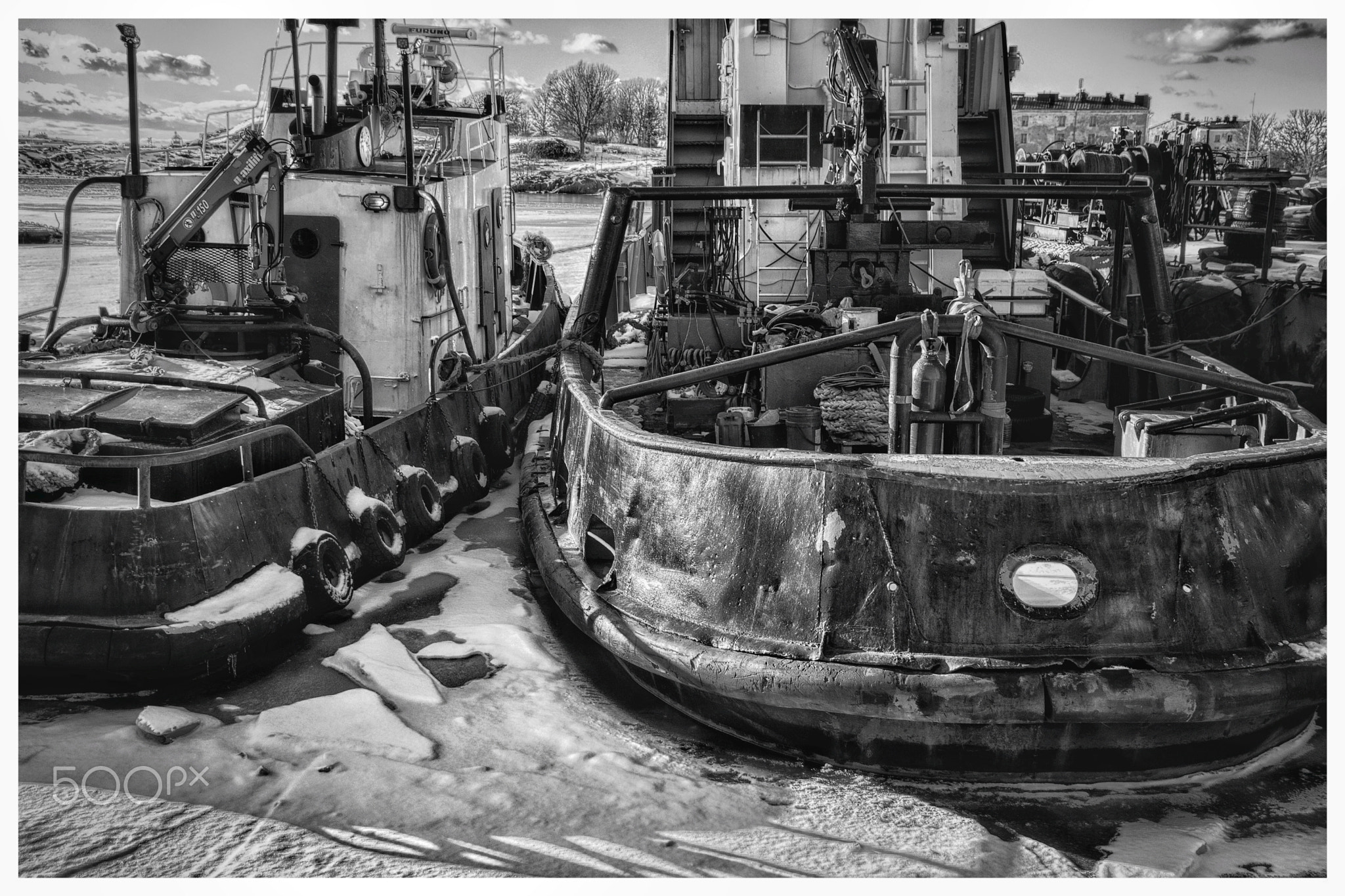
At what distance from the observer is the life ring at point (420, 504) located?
7402mm

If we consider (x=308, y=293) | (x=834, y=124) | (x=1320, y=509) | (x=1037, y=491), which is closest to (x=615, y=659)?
(x=1037, y=491)

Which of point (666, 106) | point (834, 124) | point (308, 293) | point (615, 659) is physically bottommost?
point (615, 659)

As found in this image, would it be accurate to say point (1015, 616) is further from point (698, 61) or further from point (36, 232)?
point (36, 232)

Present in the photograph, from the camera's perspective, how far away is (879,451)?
6.65m

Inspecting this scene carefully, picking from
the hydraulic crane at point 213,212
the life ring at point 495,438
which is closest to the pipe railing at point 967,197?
the life ring at point 495,438

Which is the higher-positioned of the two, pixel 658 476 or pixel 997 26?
pixel 997 26

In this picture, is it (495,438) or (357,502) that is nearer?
(357,502)

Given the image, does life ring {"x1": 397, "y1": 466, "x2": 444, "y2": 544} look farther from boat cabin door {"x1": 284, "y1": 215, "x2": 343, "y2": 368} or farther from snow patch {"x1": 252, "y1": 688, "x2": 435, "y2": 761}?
snow patch {"x1": 252, "y1": 688, "x2": 435, "y2": 761}

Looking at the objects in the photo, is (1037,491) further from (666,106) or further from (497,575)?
(666,106)

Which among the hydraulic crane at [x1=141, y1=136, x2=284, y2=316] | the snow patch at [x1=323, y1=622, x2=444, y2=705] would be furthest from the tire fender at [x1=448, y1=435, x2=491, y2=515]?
the snow patch at [x1=323, y1=622, x2=444, y2=705]

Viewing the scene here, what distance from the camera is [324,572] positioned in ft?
19.8

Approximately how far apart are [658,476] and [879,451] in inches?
79.3

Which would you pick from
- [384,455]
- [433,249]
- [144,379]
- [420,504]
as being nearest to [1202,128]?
[433,249]

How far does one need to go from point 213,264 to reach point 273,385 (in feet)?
4.00
